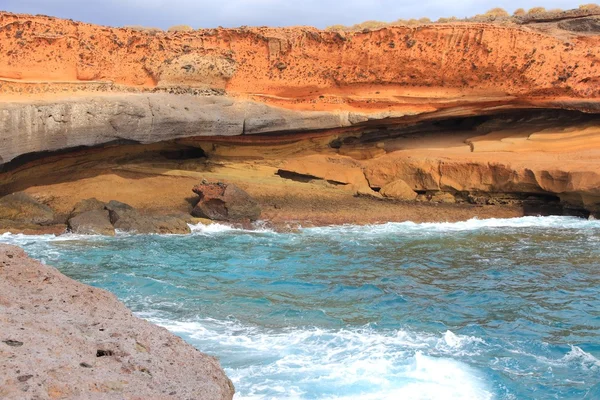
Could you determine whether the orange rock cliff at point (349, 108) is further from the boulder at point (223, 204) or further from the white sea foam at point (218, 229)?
the white sea foam at point (218, 229)

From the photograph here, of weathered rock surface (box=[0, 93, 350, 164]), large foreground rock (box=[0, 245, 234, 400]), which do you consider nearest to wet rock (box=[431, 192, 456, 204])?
weathered rock surface (box=[0, 93, 350, 164])

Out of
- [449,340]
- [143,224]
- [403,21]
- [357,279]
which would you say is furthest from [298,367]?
[403,21]

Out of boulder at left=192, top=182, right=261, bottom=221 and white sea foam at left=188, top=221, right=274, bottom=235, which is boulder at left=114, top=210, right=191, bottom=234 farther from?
boulder at left=192, top=182, right=261, bottom=221

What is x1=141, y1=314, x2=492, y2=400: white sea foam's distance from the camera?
5.05 m

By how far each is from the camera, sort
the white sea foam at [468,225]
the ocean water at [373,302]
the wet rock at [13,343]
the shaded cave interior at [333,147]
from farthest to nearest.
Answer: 1. the shaded cave interior at [333,147]
2. the white sea foam at [468,225]
3. the ocean water at [373,302]
4. the wet rock at [13,343]

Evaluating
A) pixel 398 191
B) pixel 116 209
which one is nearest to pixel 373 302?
pixel 116 209

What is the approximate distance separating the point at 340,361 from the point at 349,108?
1030cm

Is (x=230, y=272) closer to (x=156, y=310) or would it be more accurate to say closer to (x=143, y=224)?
(x=156, y=310)

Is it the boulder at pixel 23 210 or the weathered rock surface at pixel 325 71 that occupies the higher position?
the weathered rock surface at pixel 325 71

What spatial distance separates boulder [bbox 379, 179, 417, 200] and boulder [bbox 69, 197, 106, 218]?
6.46m

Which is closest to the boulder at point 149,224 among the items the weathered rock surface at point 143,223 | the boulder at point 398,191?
the weathered rock surface at point 143,223

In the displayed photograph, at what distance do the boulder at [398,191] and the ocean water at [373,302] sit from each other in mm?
2056

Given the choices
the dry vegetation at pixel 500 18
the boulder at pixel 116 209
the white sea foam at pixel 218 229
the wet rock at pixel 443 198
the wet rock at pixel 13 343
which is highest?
the dry vegetation at pixel 500 18

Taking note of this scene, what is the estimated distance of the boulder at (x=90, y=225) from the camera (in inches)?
468
